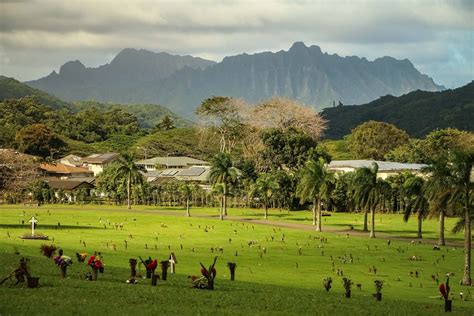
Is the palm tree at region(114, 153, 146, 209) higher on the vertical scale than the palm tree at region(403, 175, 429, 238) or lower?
higher

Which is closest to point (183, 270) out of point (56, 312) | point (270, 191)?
point (56, 312)

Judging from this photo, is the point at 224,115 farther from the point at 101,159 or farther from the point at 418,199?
the point at 418,199

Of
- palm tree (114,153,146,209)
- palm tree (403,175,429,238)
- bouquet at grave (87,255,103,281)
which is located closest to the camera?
bouquet at grave (87,255,103,281)

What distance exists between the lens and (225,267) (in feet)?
164

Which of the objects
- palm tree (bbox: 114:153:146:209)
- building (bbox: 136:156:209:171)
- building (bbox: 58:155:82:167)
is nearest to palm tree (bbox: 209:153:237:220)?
palm tree (bbox: 114:153:146:209)

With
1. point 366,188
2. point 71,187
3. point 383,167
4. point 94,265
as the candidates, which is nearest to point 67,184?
point 71,187

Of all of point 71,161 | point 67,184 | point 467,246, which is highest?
point 71,161

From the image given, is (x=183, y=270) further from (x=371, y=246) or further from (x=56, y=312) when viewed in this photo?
(x=371, y=246)

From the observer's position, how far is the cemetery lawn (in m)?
30.5

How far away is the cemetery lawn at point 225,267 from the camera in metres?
30.5

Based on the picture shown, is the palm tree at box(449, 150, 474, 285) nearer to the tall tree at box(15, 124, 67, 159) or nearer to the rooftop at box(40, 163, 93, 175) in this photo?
the rooftop at box(40, 163, 93, 175)

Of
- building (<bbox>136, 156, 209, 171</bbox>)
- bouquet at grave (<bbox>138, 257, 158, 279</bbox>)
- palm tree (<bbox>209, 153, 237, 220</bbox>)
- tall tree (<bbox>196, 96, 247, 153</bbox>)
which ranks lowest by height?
bouquet at grave (<bbox>138, 257, 158, 279</bbox>)

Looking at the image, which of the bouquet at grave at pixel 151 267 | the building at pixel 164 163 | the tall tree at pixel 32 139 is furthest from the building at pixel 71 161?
the bouquet at grave at pixel 151 267

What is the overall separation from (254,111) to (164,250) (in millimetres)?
124526
